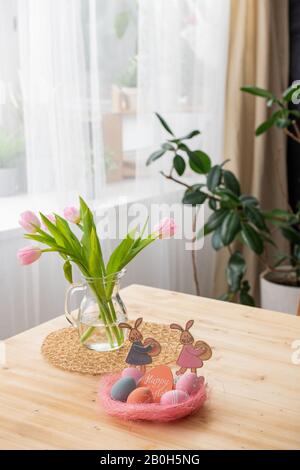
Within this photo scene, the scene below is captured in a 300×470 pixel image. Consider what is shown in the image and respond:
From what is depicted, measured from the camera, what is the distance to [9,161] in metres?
2.46

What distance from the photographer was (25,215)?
1.45m

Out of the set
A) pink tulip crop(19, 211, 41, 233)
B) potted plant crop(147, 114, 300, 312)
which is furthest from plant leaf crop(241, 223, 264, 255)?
pink tulip crop(19, 211, 41, 233)

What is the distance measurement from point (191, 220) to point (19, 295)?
114 cm

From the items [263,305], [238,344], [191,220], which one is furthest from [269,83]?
[238,344]

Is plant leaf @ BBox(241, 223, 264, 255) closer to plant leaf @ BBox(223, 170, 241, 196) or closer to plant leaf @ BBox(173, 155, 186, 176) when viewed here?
plant leaf @ BBox(223, 170, 241, 196)

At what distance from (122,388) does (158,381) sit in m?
0.07

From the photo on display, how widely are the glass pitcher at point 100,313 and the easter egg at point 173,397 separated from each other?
294 mm

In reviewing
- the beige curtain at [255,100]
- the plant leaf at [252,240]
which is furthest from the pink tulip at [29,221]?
the beige curtain at [255,100]

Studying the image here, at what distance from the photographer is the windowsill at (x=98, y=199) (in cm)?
245

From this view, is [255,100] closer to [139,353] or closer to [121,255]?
[121,255]

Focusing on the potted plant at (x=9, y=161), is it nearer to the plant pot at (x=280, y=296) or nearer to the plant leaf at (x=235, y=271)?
the plant leaf at (x=235, y=271)

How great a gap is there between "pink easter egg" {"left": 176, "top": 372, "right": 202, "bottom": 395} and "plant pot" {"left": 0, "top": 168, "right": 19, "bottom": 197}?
141cm

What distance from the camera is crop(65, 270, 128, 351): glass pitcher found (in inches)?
57.6
